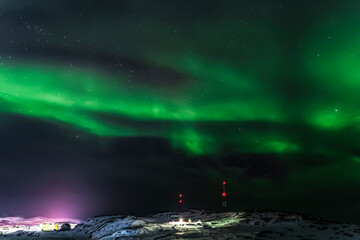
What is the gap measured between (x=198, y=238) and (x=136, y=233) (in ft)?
242

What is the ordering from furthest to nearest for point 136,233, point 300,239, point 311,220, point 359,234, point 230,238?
point 311,220 → point 136,233 → point 359,234 → point 300,239 → point 230,238

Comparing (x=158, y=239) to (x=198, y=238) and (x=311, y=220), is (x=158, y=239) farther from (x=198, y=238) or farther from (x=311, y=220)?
(x=311, y=220)

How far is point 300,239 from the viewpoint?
413ft

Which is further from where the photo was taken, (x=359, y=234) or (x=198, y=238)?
(x=359, y=234)

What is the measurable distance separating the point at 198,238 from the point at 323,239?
53.0 metres

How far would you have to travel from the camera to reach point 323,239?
12731cm

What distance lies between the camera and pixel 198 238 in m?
119

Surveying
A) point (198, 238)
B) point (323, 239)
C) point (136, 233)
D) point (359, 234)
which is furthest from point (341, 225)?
point (136, 233)

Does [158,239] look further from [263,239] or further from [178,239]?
[263,239]

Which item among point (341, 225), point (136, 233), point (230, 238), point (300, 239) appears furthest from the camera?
point (136, 233)

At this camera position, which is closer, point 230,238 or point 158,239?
point 230,238

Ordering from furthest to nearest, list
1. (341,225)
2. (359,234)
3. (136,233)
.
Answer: (136,233) < (341,225) < (359,234)

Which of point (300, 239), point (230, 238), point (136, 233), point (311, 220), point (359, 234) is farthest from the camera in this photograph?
point (311, 220)

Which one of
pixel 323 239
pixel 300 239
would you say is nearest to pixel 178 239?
pixel 300 239
